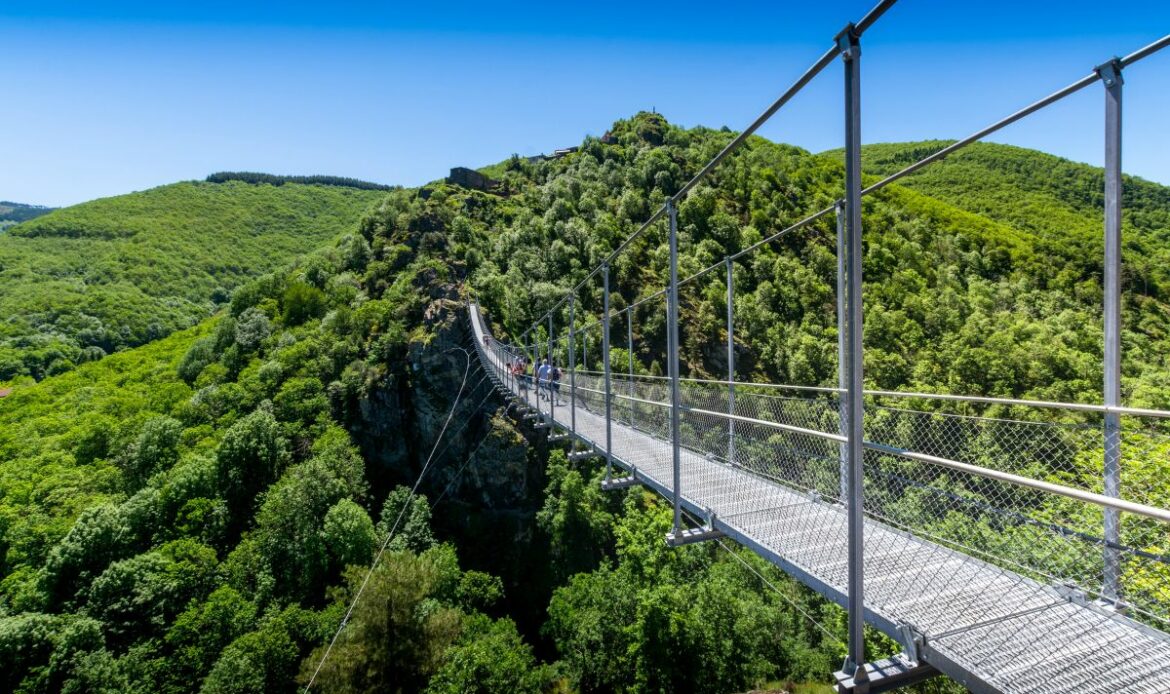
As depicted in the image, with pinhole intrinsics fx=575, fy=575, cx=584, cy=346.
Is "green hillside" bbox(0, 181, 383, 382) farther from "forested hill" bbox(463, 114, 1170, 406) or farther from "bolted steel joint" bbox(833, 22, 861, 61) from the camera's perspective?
"bolted steel joint" bbox(833, 22, 861, 61)

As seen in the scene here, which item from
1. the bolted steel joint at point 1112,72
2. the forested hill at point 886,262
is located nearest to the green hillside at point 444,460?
the forested hill at point 886,262

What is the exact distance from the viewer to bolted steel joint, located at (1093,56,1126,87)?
7.27 ft

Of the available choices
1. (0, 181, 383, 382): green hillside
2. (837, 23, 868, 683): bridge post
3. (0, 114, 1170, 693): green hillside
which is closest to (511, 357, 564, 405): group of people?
(0, 114, 1170, 693): green hillside

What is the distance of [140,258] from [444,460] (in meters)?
54.0

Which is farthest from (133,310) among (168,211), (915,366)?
(915,366)

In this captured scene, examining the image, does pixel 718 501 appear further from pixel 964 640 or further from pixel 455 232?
pixel 455 232

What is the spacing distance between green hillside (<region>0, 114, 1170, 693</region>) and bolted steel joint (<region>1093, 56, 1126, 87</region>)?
1846 mm

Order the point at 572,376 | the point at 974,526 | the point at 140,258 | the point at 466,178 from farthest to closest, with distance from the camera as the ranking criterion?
1. the point at 140,258
2. the point at 466,178
3. the point at 572,376
4. the point at 974,526

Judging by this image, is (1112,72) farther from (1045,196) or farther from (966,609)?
(1045,196)

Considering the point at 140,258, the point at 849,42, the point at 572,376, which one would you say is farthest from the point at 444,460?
the point at 140,258

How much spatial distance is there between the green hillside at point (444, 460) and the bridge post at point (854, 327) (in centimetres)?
121

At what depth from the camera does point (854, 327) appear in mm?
1586

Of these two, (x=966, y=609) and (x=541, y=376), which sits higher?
(x=966, y=609)

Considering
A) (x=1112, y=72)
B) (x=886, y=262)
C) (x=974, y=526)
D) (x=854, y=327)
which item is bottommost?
(x=974, y=526)
